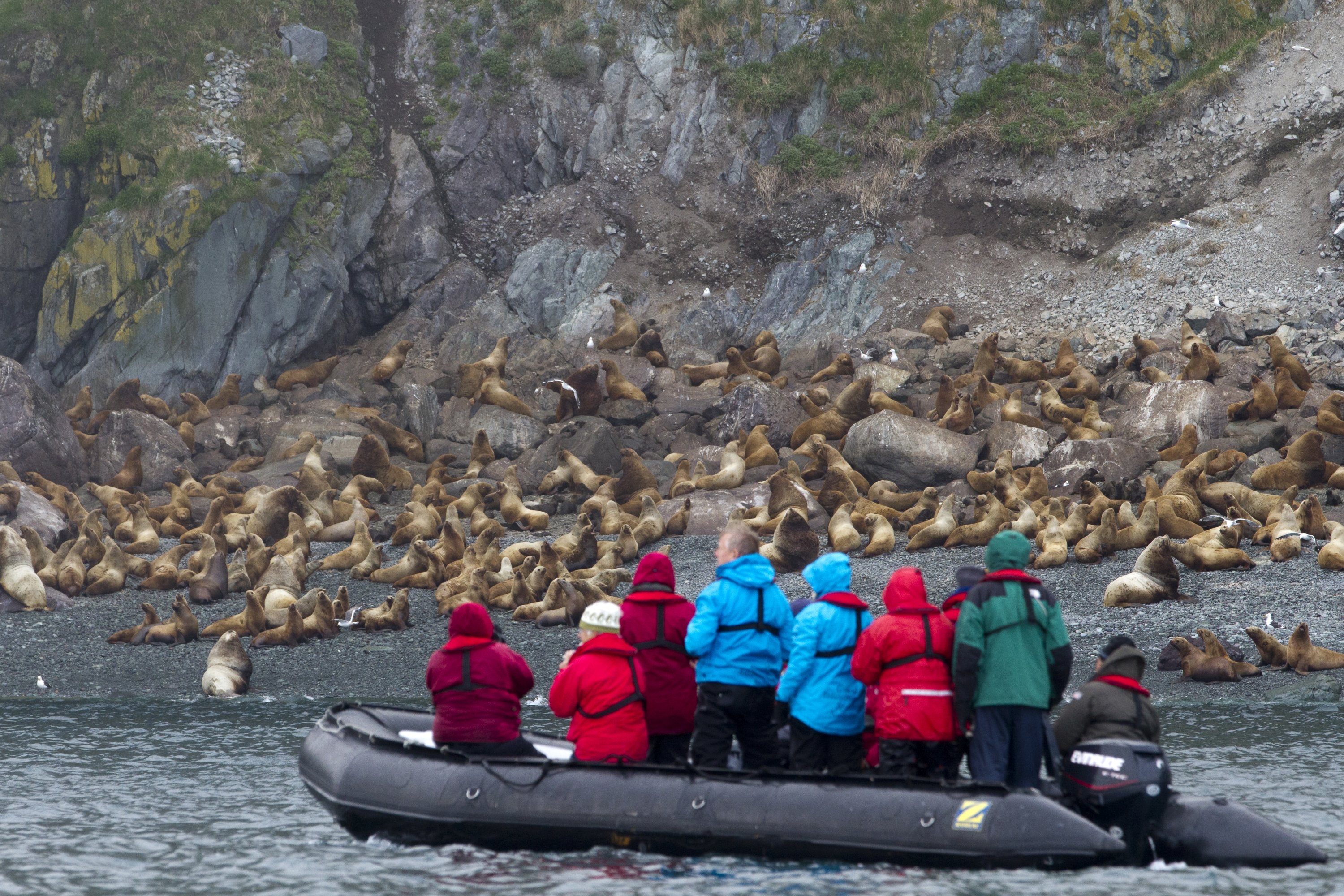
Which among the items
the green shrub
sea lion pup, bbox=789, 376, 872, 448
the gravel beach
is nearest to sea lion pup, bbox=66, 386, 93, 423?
the gravel beach

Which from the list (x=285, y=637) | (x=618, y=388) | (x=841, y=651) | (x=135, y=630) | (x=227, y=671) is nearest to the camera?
(x=841, y=651)

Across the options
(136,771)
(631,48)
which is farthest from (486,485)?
(631,48)

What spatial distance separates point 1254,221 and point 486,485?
16.0 metres

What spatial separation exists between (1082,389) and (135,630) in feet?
48.8

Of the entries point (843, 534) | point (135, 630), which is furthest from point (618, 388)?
point (135, 630)

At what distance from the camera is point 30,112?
28.8m

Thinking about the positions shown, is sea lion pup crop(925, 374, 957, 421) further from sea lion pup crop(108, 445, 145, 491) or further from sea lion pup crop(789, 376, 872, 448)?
sea lion pup crop(108, 445, 145, 491)

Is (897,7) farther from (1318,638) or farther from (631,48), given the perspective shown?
(1318,638)

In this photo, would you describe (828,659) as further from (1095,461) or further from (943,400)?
(943,400)

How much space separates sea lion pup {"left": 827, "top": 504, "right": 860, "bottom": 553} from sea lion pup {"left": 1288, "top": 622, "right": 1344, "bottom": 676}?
5462 mm

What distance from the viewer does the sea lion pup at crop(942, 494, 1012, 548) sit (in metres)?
16.3

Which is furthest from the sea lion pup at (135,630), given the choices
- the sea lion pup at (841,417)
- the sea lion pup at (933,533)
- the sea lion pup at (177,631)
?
the sea lion pup at (841,417)

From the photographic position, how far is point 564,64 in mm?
31266

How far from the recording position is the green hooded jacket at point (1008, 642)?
22.4 feet
